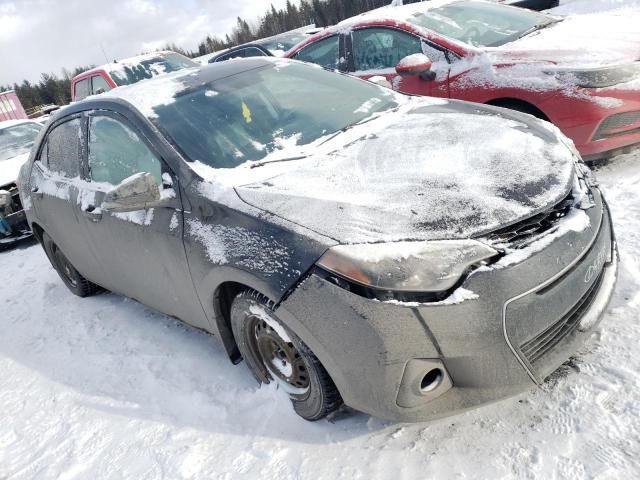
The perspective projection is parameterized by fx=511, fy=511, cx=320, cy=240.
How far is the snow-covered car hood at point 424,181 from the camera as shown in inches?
78.2

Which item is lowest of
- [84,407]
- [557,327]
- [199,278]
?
[84,407]

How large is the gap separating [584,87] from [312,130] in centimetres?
225

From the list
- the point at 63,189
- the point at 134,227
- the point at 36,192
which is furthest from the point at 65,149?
the point at 134,227

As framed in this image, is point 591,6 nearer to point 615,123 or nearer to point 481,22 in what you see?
point 481,22

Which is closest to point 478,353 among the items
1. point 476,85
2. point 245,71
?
point 245,71

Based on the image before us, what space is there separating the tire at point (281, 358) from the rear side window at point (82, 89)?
8.52 m

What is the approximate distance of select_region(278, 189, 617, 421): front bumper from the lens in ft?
5.93

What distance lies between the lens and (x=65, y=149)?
361 cm

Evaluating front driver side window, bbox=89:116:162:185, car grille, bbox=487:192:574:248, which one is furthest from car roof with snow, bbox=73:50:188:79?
car grille, bbox=487:192:574:248

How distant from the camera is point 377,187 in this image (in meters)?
2.24

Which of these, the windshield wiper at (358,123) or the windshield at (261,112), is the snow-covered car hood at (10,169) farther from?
the windshield wiper at (358,123)

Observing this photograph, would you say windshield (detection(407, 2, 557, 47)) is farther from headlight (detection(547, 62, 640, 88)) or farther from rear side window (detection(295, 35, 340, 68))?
headlight (detection(547, 62, 640, 88))

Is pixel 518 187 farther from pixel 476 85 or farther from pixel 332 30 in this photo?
pixel 332 30

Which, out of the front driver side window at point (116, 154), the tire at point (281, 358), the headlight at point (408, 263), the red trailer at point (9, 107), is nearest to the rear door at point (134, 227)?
the front driver side window at point (116, 154)
